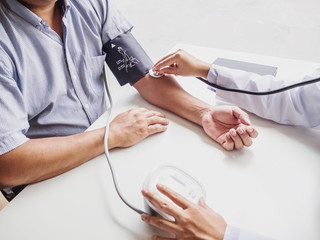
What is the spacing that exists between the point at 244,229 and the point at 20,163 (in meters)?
0.52

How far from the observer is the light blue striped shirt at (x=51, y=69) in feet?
2.04

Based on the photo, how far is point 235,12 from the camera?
2947mm

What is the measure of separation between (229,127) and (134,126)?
0.27 metres

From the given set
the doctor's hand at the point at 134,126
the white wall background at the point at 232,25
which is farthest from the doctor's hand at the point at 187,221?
the white wall background at the point at 232,25

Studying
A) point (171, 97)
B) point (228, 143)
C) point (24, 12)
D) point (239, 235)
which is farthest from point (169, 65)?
point (239, 235)

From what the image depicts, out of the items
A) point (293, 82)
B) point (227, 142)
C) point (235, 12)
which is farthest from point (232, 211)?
point (235, 12)

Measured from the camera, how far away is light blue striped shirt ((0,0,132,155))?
0.62 m

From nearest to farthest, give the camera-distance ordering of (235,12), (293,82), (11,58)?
(11,58)
(293,82)
(235,12)

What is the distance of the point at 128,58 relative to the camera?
0.91m

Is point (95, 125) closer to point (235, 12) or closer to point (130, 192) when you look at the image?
point (130, 192)

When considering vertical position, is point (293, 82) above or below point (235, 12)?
above

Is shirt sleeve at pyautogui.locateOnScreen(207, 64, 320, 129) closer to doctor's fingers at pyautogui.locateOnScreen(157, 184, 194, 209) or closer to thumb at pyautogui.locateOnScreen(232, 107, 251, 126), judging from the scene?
thumb at pyautogui.locateOnScreen(232, 107, 251, 126)

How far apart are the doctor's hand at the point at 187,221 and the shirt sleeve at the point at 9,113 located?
328 mm

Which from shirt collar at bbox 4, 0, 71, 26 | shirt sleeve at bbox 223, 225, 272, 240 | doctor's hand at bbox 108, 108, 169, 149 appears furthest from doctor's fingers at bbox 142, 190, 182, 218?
shirt collar at bbox 4, 0, 71, 26
